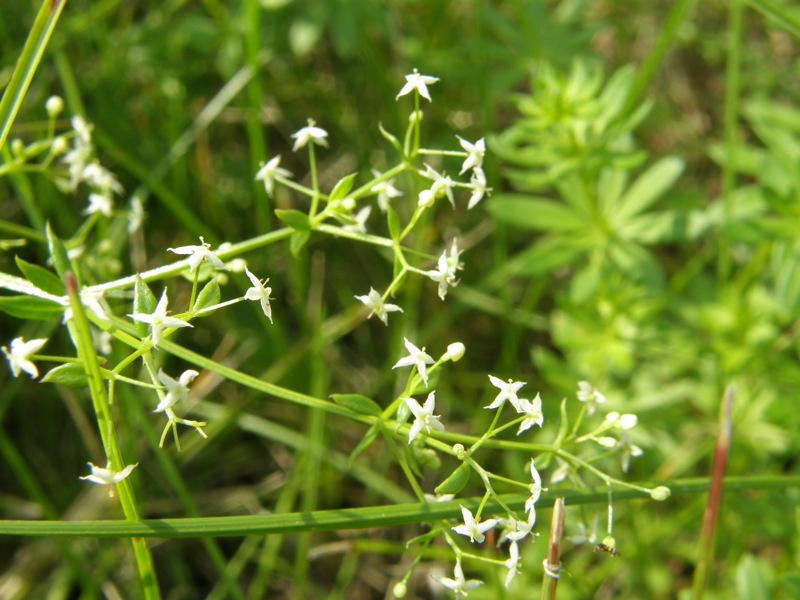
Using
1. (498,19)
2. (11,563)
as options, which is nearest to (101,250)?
(11,563)

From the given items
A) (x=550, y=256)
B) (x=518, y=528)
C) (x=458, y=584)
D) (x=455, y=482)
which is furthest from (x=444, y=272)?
(x=550, y=256)

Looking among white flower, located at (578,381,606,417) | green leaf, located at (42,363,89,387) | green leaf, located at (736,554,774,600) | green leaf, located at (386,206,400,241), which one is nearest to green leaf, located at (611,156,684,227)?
green leaf, located at (736,554,774,600)

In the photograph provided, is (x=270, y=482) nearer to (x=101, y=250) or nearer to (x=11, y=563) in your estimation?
(x=11, y=563)

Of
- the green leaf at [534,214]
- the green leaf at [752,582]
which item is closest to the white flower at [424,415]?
the green leaf at [752,582]

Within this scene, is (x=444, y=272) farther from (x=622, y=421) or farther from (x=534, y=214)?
(x=534, y=214)

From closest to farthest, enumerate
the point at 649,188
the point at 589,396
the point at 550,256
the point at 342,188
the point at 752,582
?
the point at 342,188, the point at 589,396, the point at 752,582, the point at 550,256, the point at 649,188

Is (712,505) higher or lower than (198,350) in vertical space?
higher
